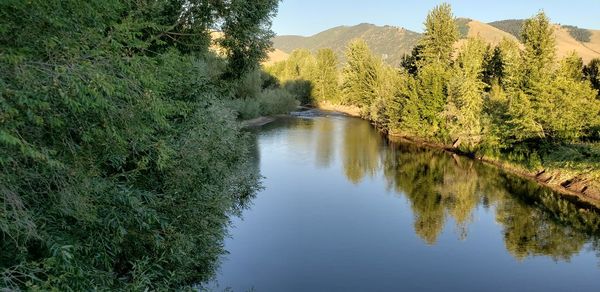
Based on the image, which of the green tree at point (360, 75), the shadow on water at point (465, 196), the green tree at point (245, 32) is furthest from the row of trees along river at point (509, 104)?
the green tree at point (245, 32)

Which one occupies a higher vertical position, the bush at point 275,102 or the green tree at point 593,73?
the green tree at point 593,73

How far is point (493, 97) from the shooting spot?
51438 millimetres

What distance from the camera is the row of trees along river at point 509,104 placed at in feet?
127

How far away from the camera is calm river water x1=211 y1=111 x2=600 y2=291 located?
2112cm

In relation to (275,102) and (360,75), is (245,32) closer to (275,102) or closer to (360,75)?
(275,102)

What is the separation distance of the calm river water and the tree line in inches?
189

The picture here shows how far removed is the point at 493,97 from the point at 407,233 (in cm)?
3013

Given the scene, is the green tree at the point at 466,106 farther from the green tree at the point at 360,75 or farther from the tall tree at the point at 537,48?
the green tree at the point at 360,75

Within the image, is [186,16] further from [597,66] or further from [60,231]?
[597,66]

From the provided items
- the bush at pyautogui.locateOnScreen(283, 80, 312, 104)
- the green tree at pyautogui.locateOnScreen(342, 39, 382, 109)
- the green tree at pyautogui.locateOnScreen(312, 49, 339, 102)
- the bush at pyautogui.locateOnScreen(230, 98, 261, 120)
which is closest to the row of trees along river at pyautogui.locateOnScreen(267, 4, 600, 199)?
the green tree at pyautogui.locateOnScreen(342, 39, 382, 109)

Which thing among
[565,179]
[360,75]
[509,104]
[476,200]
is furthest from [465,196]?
[360,75]

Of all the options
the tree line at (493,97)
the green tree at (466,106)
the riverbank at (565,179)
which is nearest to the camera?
the riverbank at (565,179)

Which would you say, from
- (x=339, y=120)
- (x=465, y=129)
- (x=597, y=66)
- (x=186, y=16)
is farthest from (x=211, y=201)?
(x=339, y=120)

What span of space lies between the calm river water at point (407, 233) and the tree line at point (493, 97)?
4803 mm
